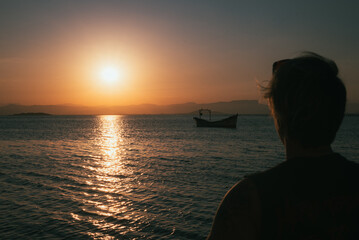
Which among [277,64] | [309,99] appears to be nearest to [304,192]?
[309,99]

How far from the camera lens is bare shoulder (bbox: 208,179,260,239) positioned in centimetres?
136

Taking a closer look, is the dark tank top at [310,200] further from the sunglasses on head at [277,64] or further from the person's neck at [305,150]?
the sunglasses on head at [277,64]

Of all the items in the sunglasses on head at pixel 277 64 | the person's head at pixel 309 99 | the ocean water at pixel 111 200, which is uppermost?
the sunglasses on head at pixel 277 64

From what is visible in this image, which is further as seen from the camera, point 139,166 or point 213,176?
point 139,166

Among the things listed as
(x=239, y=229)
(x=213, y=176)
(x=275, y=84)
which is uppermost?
(x=275, y=84)

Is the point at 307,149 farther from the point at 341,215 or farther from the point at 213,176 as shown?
the point at 213,176

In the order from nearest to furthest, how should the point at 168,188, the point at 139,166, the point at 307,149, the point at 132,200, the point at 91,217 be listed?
the point at 307,149
the point at 91,217
the point at 132,200
the point at 168,188
the point at 139,166

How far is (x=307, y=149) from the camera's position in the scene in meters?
1.50

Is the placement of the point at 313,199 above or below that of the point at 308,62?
below

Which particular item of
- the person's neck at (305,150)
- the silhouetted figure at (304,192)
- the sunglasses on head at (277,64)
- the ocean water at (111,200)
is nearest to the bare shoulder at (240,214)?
the silhouetted figure at (304,192)

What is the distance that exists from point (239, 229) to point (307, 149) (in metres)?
0.59

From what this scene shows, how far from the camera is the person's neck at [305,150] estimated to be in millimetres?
1482

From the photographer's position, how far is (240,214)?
1.36 meters

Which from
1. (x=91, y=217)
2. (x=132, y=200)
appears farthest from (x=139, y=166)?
(x=91, y=217)
